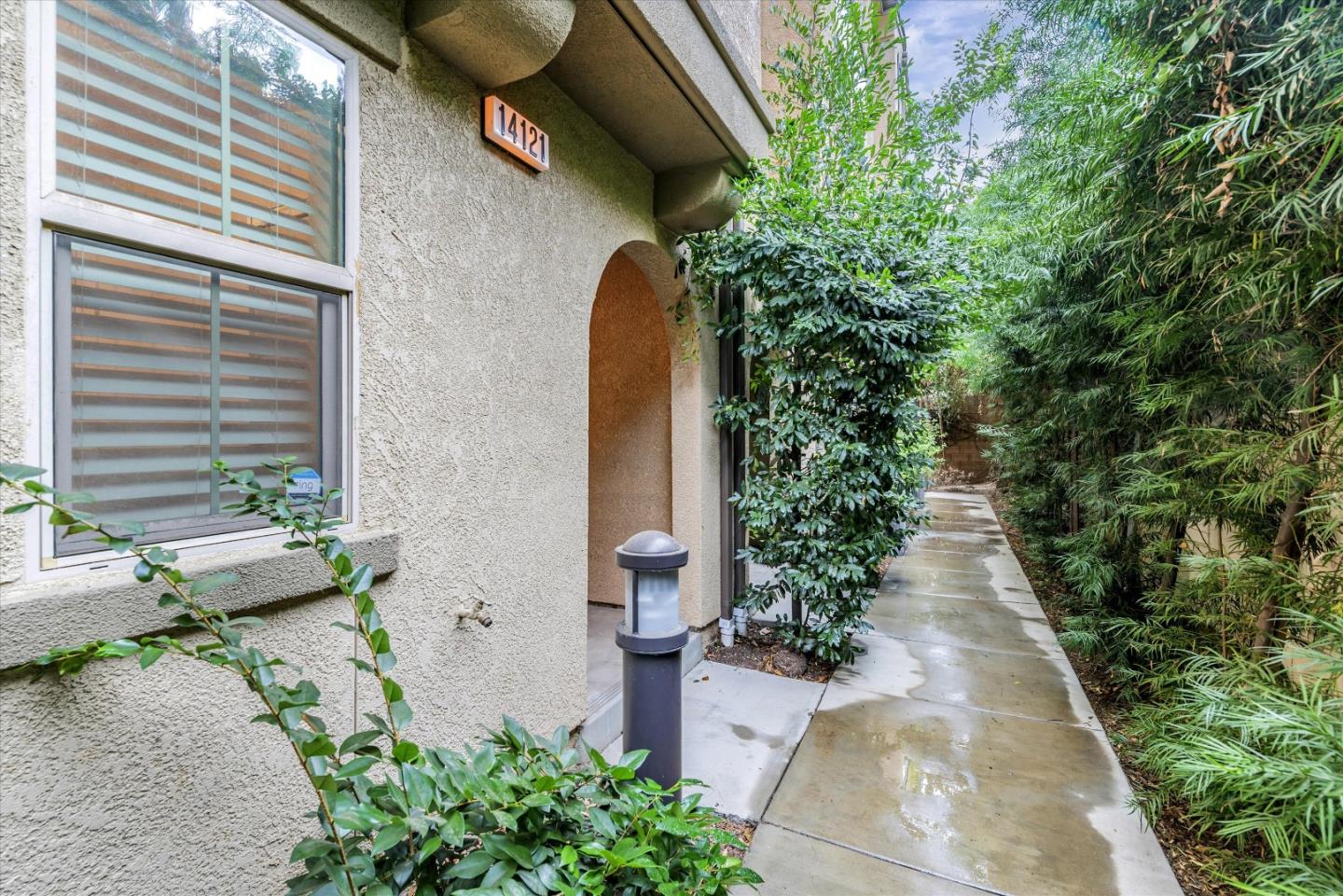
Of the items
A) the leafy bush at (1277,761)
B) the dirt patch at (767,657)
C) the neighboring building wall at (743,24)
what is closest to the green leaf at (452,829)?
the leafy bush at (1277,761)

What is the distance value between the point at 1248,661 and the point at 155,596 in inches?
149

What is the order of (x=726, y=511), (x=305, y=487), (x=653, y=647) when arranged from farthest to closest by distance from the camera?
(x=726, y=511), (x=653, y=647), (x=305, y=487)

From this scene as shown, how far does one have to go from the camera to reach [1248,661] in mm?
2311

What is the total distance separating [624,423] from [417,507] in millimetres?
2808

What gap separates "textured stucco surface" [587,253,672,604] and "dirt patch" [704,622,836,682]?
3.51 ft

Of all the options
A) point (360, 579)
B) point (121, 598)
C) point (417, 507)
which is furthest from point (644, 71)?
point (121, 598)

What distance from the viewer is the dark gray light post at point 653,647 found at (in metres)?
1.91

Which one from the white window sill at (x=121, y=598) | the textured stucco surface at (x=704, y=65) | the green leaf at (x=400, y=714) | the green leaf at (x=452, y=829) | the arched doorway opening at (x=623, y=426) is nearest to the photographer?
the white window sill at (x=121, y=598)

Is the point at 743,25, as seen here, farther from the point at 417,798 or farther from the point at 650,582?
the point at 417,798

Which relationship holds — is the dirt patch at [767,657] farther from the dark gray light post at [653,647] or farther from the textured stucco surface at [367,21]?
the textured stucco surface at [367,21]

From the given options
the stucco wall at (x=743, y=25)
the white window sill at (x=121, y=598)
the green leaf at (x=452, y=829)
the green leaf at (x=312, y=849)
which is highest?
the stucco wall at (x=743, y=25)

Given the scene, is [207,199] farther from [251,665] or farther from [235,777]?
[235,777]

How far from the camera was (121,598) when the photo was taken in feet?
3.94

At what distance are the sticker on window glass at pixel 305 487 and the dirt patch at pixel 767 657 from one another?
3.34m
